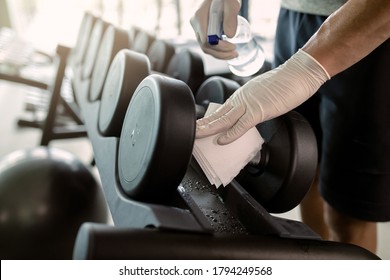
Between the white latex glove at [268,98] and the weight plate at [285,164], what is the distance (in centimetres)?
4

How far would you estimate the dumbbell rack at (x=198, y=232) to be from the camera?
59 centimetres

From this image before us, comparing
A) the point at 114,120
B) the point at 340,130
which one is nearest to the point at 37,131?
the point at 114,120

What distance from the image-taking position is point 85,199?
4.64ft

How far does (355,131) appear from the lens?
1.02 metres

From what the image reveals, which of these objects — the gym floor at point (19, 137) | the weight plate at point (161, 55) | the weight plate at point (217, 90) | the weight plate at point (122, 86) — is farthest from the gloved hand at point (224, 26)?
the gym floor at point (19, 137)

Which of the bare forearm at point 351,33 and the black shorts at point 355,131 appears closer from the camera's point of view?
the bare forearm at point 351,33

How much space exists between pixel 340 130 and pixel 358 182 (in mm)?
149

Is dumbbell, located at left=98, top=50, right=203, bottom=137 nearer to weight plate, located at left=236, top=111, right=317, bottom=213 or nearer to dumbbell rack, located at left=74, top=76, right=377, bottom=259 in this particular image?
dumbbell rack, located at left=74, top=76, right=377, bottom=259

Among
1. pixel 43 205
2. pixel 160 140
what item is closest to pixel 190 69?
pixel 43 205

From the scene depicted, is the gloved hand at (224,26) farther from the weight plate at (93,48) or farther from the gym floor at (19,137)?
the gym floor at (19,137)

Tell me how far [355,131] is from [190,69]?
2.19ft

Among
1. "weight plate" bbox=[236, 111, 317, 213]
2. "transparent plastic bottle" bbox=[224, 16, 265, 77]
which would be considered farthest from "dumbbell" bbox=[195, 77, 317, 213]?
"transparent plastic bottle" bbox=[224, 16, 265, 77]

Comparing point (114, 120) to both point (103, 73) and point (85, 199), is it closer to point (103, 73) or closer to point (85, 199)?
point (103, 73)

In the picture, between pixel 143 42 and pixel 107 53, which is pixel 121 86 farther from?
pixel 143 42
